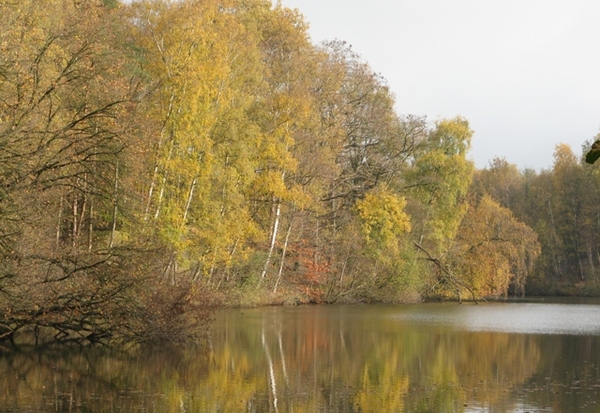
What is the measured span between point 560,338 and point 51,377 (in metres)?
18.1

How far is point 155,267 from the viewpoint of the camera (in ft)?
74.4

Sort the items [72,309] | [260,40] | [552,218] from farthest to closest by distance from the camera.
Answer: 1. [552,218]
2. [260,40]
3. [72,309]

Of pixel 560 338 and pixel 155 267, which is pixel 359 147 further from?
pixel 155 267

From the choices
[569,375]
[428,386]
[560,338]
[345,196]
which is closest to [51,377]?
[428,386]

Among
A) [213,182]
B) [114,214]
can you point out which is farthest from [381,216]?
[114,214]

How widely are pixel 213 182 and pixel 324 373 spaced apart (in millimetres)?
17974

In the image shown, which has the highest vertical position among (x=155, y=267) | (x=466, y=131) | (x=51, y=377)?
(x=466, y=131)

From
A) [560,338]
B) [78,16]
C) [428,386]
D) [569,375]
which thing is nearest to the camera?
[428,386]

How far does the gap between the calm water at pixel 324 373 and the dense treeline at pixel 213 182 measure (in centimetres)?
203

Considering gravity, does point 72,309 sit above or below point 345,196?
below

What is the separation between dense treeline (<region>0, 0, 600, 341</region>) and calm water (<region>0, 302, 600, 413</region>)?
6.67ft

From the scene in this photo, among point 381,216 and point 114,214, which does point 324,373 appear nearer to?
point 114,214

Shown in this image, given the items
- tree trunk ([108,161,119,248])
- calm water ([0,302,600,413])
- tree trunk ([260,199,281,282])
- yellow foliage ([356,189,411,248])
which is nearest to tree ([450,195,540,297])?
yellow foliage ([356,189,411,248])

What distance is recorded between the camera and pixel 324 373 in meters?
19.8
